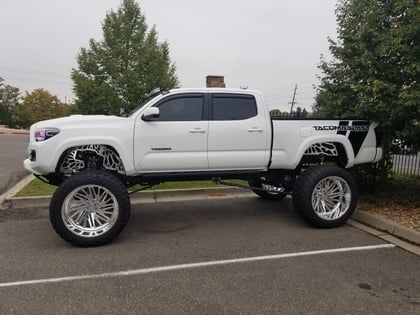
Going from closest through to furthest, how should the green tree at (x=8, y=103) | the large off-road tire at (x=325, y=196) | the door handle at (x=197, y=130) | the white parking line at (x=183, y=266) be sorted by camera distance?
the white parking line at (x=183, y=266)
the door handle at (x=197, y=130)
the large off-road tire at (x=325, y=196)
the green tree at (x=8, y=103)

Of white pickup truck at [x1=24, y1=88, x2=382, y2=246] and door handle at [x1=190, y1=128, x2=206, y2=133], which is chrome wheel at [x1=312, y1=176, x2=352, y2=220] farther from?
door handle at [x1=190, y1=128, x2=206, y2=133]

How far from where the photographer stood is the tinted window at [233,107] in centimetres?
619

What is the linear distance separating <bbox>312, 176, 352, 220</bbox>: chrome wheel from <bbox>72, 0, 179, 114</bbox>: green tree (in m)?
10.7

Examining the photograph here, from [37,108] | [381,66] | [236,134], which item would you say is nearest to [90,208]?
[236,134]

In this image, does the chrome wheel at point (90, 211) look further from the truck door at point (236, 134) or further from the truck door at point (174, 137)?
the truck door at point (236, 134)

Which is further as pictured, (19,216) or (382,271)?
(19,216)

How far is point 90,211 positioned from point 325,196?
143 inches

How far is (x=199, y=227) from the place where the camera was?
6430 mm

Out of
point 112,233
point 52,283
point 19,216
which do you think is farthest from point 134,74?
point 52,283

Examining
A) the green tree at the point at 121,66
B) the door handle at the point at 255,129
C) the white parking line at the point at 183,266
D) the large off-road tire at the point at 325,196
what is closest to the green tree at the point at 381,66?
the large off-road tire at the point at 325,196

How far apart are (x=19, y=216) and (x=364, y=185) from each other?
6456 millimetres

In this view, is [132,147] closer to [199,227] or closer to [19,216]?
[199,227]

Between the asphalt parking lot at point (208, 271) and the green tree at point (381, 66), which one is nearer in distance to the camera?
the asphalt parking lot at point (208, 271)

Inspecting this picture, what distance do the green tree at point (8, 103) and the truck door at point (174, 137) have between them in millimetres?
67349
